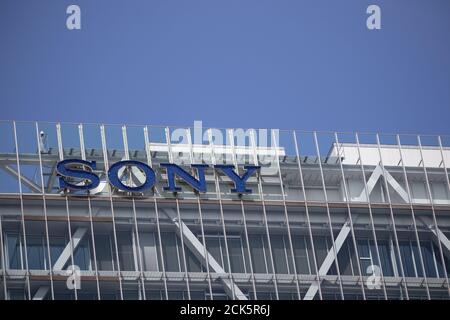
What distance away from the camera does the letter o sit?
306 ft

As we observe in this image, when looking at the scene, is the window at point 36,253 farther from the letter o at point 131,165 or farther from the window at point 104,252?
the letter o at point 131,165

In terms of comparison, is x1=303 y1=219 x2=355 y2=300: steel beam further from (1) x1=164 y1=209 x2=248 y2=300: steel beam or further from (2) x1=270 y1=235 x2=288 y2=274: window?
(1) x1=164 y1=209 x2=248 y2=300: steel beam

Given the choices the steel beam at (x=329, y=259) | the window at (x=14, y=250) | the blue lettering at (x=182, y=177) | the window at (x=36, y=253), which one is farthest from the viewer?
the blue lettering at (x=182, y=177)

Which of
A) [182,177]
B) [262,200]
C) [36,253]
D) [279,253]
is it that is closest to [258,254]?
[279,253]

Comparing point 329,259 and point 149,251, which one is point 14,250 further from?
point 329,259

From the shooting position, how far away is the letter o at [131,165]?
306 ft

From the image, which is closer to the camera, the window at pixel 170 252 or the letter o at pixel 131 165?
the window at pixel 170 252

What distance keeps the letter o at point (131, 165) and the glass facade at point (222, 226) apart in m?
0.48

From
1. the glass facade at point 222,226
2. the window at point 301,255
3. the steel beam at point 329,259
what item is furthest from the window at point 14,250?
the steel beam at point 329,259

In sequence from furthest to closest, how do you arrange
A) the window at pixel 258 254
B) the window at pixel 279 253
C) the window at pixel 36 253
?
1. the window at pixel 279 253
2. the window at pixel 258 254
3. the window at pixel 36 253

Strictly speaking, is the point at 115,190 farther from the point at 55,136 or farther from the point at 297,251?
the point at 297,251

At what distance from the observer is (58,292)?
89250 millimetres
